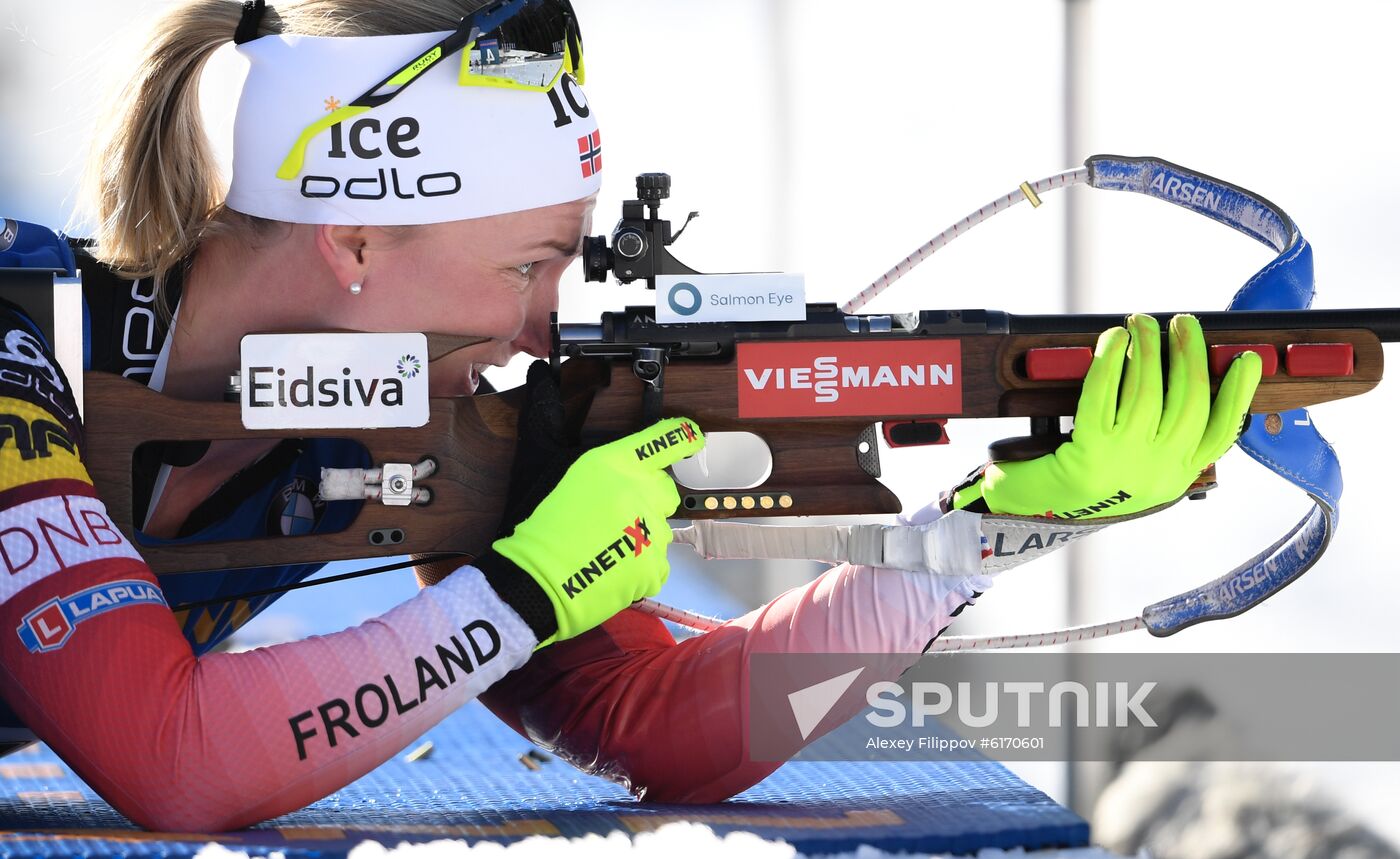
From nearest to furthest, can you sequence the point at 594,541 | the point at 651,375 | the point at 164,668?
the point at 164,668 < the point at 594,541 < the point at 651,375

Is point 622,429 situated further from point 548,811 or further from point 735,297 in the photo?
point 548,811

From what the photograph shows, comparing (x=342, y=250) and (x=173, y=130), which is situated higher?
(x=173, y=130)

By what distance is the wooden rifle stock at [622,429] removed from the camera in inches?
52.2

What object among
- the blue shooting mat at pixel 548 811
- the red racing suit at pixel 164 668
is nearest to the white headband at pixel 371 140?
the red racing suit at pixel 164 668

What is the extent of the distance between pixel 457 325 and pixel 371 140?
0.71 ft

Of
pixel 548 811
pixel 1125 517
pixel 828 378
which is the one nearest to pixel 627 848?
pixel 548 811

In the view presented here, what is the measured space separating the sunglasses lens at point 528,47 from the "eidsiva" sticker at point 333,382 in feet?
1.02

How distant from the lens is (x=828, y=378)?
1.42 m

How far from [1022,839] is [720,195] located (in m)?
1.99

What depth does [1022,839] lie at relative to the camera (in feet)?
4.36

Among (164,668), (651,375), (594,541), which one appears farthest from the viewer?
(651,375)

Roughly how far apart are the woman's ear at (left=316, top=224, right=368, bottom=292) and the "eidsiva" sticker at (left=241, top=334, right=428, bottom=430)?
104mm

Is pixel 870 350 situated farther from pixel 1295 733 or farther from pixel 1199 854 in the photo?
pixel 1199 854

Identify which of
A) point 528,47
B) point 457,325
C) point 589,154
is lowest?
point 457,325
